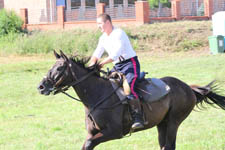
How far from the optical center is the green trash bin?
28.6 meters

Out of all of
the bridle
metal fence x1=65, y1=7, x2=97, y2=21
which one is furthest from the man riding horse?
metal fence x1=65, y1=7, x2=97, y2=21

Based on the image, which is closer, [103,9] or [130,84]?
[130,84]

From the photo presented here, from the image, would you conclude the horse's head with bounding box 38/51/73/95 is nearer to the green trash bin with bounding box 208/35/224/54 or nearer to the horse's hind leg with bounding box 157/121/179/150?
the horse's hind leg with bounding box 157/121/179/150

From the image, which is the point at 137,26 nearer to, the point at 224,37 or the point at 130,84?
the point at 224,37

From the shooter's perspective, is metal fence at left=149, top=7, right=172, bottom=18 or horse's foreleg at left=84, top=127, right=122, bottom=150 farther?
metal fence at left=149, top=7, right=172, bottom=18

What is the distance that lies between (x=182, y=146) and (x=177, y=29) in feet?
81.1

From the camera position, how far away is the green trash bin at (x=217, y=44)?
94.0 ft

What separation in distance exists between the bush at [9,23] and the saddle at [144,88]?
30.3 m

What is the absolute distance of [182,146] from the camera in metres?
9.67

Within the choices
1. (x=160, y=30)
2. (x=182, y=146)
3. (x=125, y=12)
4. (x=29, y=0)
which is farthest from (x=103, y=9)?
(x=182, y=146)

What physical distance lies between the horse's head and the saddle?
2.74 ft

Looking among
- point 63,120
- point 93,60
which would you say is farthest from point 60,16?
point 93,60

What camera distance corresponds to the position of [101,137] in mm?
7559

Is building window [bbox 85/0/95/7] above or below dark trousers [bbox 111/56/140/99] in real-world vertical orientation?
above
